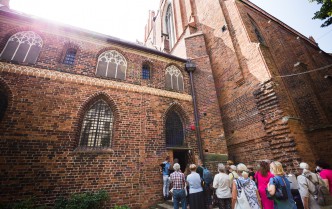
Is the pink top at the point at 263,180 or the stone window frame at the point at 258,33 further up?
the stone window frame at the point at 258,33

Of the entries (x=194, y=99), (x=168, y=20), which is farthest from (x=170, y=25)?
(x=194, y=99)

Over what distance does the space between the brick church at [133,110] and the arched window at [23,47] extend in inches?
1.3

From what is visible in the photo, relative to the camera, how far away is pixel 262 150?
7.46 metres

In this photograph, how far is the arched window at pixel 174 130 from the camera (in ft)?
27.3

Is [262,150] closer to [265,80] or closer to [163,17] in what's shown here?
[265,80]

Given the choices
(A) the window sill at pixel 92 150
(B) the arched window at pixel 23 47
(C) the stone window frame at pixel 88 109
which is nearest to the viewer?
(A) the window sill at pixel 92 150

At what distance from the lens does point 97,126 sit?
281 inches

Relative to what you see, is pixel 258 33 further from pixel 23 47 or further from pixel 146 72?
pixel 23 47

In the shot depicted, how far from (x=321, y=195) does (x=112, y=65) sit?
892 cm

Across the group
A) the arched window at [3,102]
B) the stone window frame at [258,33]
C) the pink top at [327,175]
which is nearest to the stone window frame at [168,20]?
the stone window frame at [258,33]

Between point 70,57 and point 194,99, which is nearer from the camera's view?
point 70,57

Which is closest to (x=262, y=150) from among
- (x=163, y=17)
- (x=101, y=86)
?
(x=101, y=86)

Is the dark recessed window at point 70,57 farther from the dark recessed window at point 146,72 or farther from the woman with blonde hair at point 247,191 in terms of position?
the woman with blonde hair at point 247,191

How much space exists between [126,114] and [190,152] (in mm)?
3827
